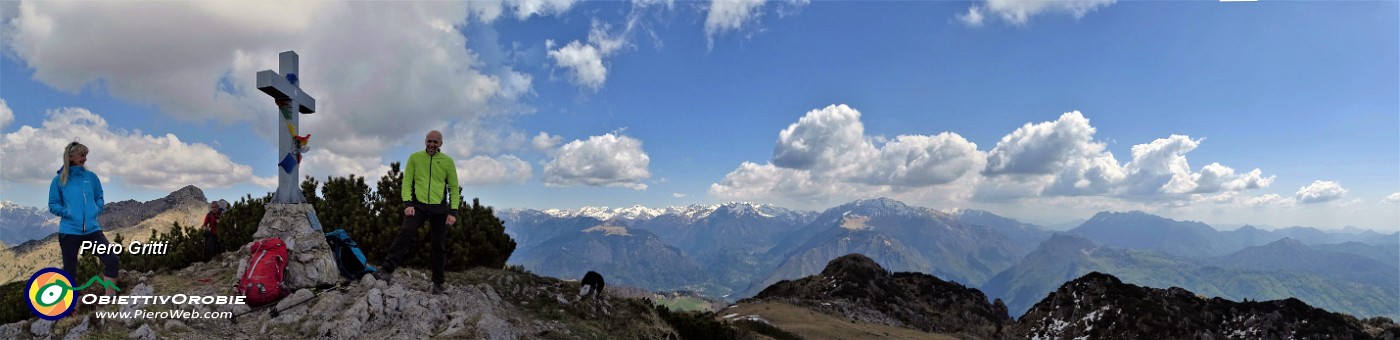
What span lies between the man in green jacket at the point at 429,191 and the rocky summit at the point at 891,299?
172 feet

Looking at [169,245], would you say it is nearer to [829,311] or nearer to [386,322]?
[386,322]

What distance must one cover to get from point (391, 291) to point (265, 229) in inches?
170

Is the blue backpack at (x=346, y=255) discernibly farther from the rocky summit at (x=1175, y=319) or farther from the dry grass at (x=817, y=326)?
the rocky summit at (x=1175, y=319)

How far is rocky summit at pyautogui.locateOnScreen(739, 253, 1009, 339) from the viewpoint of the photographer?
217 ft

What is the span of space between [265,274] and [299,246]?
144cm

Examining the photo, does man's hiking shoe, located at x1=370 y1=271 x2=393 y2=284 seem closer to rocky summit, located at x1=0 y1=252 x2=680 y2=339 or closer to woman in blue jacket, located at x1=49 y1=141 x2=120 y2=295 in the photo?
rocky summit, located at x1=0 y1=252 x2=680 y2=339

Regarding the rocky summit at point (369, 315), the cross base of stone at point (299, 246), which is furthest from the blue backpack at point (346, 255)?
the rocky summit at point (369, 315)

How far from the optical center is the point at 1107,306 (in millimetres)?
56000

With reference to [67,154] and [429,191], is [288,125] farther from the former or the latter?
[429,191]

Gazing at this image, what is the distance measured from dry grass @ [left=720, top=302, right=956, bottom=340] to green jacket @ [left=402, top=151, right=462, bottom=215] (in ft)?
84.3

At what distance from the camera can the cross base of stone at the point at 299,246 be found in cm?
1226

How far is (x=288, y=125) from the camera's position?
1405cm

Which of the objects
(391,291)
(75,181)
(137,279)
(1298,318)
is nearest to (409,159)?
(391,291)

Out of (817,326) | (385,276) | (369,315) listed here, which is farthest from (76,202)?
(817,326)
